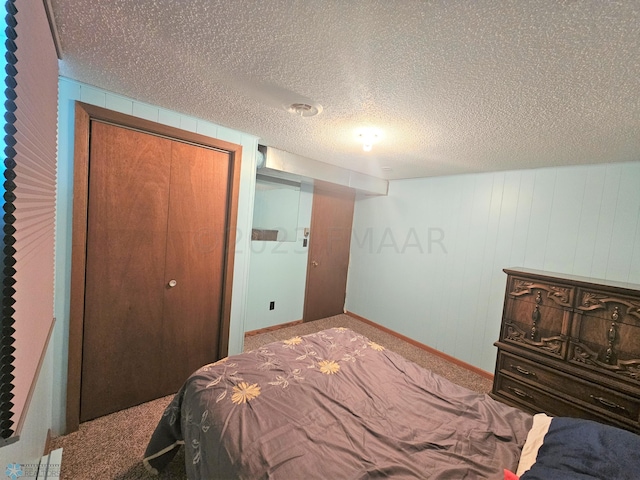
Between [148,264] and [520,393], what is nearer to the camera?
[148,264]

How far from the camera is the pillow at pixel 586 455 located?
91 centimetres

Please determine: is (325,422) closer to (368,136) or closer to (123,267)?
(123,267)

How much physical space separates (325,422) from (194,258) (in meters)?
1.59

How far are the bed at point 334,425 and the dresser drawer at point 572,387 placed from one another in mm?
1138

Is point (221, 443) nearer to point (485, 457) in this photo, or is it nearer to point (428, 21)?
point (485, 457)

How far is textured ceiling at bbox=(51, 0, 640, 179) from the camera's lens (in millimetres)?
901

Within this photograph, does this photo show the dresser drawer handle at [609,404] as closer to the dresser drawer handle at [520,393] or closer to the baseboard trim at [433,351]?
the dresser drawer handle at [520,393]

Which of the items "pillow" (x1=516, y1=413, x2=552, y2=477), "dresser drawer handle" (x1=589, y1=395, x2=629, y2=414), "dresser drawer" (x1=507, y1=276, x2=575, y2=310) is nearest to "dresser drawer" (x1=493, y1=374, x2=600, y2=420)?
"dresser drawer handle" (x1=589, y1=395, x2=629, y2=414)

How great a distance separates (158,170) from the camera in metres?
1.93

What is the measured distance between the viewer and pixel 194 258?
2170 mm

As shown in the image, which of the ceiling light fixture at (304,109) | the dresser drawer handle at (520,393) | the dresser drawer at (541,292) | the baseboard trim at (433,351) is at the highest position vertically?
the ceiling light fixture at (304,109)

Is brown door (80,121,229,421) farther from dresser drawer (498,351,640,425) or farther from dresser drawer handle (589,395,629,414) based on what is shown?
dresser drawer handle (589,395,629,414)

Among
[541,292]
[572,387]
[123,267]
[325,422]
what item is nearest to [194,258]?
[123,267]

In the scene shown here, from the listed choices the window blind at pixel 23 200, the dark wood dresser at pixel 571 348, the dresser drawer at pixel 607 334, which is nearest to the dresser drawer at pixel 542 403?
the dark wood dresser at pixel 571 348
